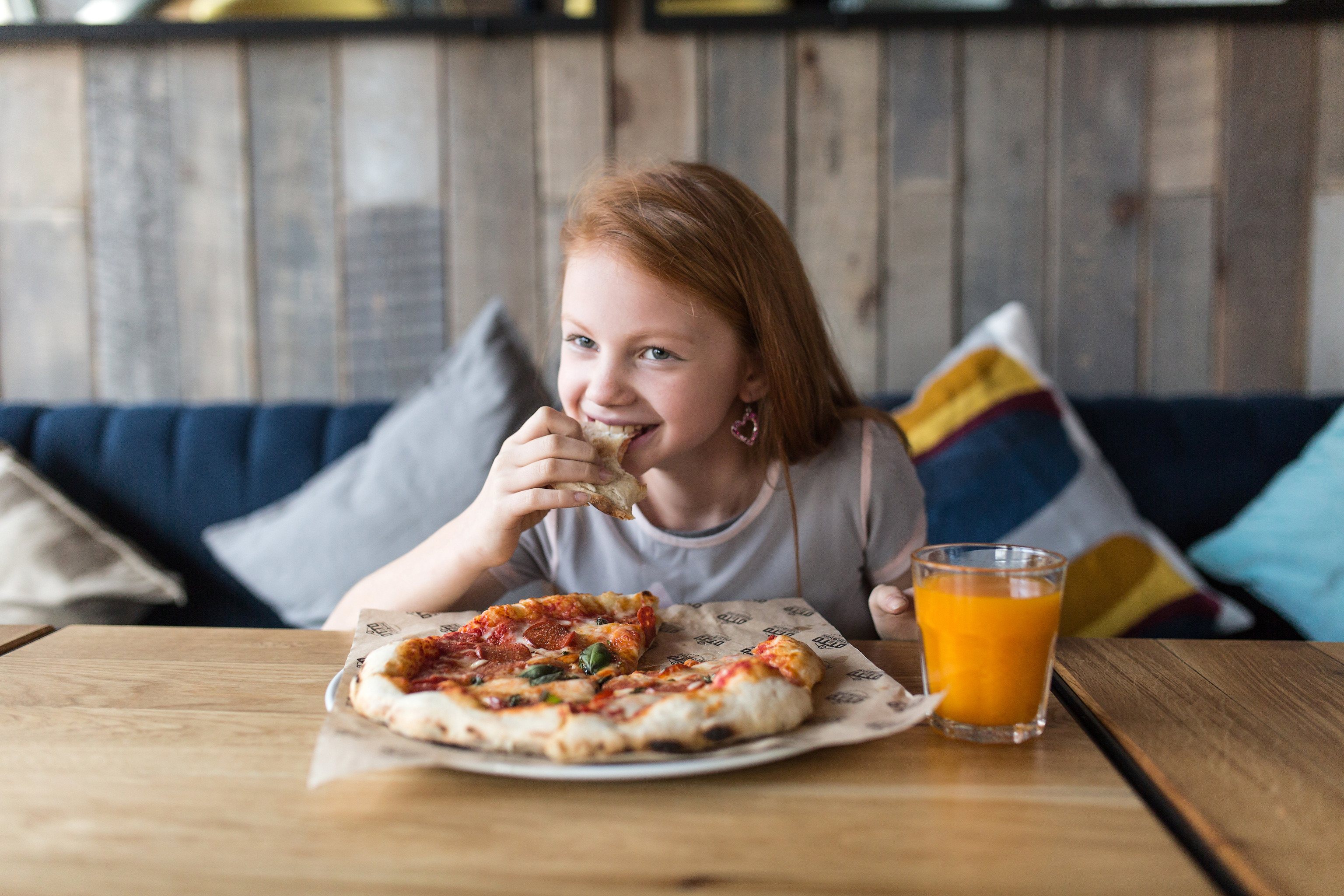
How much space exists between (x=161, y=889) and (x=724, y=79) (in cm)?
196

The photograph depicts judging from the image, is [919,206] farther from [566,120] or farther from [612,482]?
[612,482]

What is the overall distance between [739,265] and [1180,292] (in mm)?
1421

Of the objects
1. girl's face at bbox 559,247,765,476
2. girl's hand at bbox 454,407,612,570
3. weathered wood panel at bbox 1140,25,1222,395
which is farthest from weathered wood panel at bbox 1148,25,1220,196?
girl's hand at bbox 454,407,612,570

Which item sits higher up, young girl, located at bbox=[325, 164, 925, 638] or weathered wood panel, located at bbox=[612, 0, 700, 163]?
weathered wood panel, located at bbox=[612, 0, 700, 163]

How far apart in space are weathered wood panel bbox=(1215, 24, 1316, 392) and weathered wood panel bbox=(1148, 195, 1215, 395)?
0.04m

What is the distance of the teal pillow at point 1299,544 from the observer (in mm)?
1661

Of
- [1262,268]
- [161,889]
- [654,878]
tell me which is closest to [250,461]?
[161,889]

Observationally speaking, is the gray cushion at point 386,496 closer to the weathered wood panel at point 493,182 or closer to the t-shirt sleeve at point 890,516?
the weathered wood panel at point 493,182

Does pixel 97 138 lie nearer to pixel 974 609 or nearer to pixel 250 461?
pixel 250 461

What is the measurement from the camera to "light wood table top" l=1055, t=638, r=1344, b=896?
0.59 metres

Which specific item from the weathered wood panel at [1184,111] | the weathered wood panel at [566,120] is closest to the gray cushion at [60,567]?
the weathered wood panel at [566,120]

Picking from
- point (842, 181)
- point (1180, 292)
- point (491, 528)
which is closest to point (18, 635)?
point (491, 528)

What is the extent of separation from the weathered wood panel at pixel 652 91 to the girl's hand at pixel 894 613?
4.42ft

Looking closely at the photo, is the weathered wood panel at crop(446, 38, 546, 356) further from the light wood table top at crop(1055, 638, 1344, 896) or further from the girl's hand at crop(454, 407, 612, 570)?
the light wood table top at crop(1055, 638, 1344, 896)
